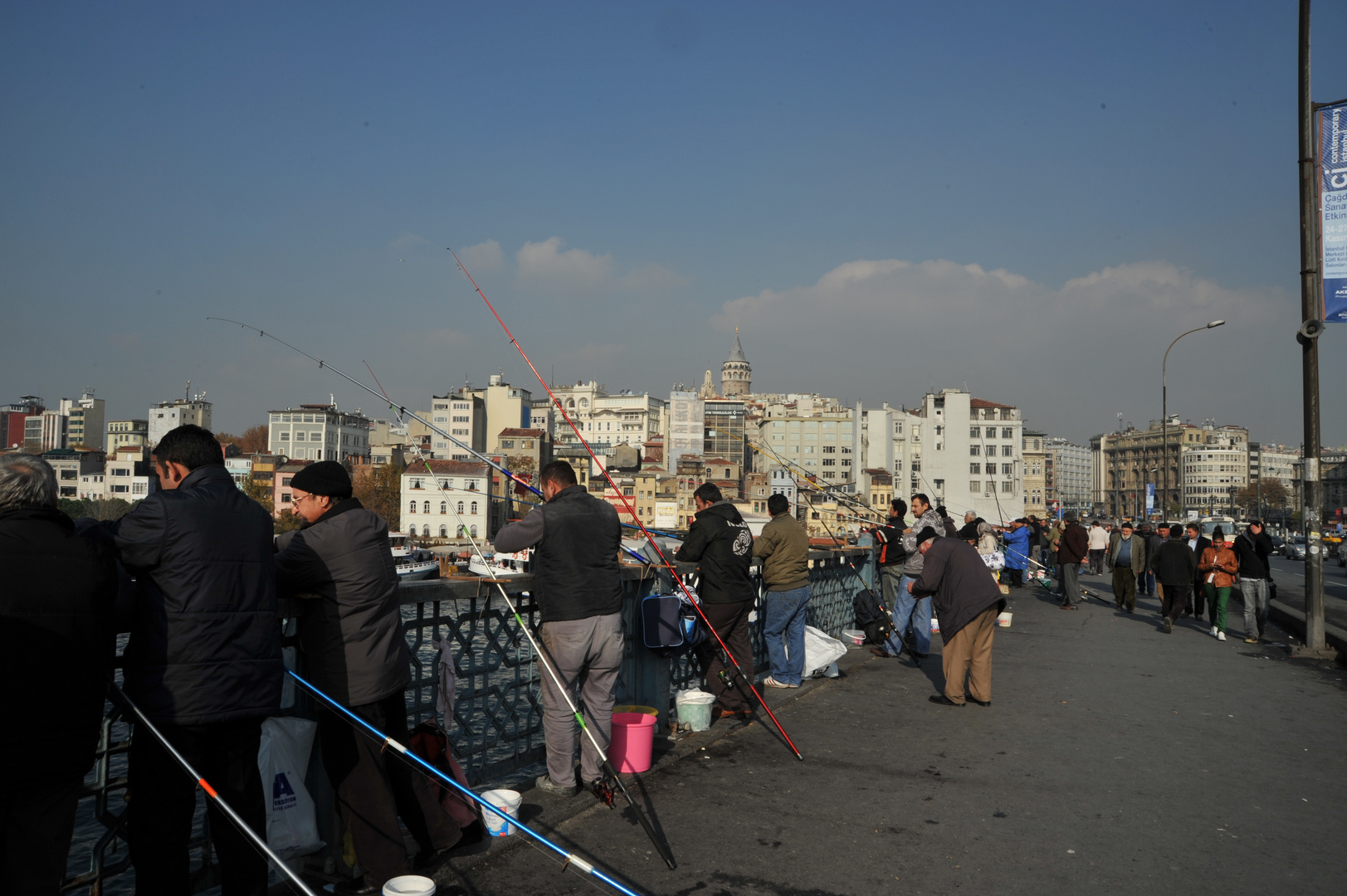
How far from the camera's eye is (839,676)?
26.7 feet

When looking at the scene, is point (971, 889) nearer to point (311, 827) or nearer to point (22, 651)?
point (311, 827)

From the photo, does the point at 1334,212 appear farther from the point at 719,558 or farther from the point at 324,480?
the point at 324,480

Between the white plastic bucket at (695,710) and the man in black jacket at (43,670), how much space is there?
3.89 m

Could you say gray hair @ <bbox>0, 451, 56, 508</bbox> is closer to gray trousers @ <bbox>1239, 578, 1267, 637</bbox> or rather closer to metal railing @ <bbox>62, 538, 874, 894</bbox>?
metal railing @ <bbox>62, 538, 874, 894</bbox>

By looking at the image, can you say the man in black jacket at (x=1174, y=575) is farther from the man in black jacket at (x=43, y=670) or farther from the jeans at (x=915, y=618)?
the man in black jacket at (x=43, y=670)

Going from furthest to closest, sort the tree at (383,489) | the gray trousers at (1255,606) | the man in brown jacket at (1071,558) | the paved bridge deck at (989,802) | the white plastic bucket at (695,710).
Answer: the tree at (383,489) → the man in brown jacket at (1071,558) → the gray trousers at (1255,606) → the white plastic bucket at (695,710) → the paved bridge deck at (989,802)

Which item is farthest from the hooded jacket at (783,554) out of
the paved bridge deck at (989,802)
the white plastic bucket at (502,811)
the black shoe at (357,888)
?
the black shoe at (357,888)

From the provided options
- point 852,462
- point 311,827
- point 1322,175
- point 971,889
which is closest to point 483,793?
point 311,827

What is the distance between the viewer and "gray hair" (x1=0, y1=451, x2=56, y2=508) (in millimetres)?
2518

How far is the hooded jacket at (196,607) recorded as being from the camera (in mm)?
2822

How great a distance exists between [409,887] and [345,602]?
1041mm

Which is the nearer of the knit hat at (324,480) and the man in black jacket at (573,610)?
the knit hat at (324,480)

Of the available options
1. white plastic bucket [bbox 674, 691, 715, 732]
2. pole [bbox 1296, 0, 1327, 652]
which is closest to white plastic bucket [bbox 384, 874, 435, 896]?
white plastic bucket [bbox 674, 691, 715, 732]

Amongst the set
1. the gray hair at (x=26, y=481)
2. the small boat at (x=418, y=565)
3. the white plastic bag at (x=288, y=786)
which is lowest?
the small boat at (x=418, y=565)
